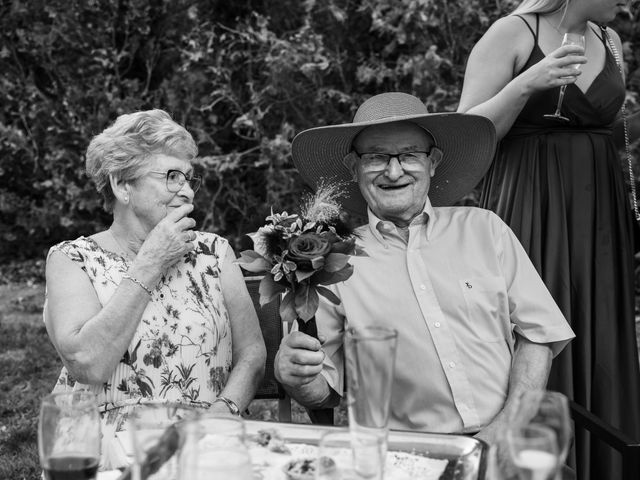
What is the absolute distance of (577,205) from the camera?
124 inches

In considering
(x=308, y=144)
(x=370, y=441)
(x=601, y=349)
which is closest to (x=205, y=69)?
(x=308, y=144)

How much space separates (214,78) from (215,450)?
5963mm

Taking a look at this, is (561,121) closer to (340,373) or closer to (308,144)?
(308,144)

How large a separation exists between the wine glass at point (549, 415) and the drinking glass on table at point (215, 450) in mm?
460

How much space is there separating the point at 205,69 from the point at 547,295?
16.0ft

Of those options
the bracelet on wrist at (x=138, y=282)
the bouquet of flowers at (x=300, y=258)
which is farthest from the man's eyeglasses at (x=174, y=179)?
the bouquet of flowers at (x=300, y=258)

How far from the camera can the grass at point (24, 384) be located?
395cm

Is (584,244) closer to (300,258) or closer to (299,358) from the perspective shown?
(299,358)

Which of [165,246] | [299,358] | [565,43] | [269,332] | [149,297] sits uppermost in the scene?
[565,43]

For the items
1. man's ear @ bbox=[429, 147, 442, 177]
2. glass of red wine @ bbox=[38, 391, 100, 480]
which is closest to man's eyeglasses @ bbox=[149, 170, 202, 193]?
man's ear @ bbox=[429, 147, 442, 177]

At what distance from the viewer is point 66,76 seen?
719 centimetres

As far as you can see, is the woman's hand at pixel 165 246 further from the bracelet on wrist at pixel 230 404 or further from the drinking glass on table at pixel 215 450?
the drinking glass on table at pixel 215 450

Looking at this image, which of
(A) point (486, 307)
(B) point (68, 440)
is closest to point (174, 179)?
(A) point (486, 307)

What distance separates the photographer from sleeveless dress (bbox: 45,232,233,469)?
2533 millimetres
